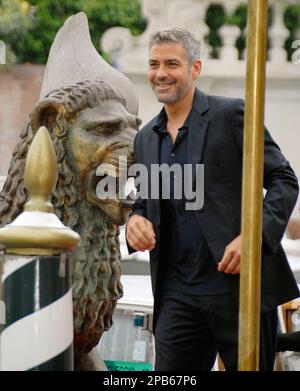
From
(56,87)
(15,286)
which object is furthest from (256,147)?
(56,87)

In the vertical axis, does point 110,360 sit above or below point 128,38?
below

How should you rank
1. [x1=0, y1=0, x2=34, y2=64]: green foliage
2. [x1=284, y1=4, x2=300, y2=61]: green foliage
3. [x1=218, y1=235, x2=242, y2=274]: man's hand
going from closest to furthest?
[x1=218, y1=235, x2=242, y2=274]: man's hand, [x1=284, y1=4, x2=300, y2=61]: green foliage, [x1=0, y1=0, x2=34, y2=64]: green foliage

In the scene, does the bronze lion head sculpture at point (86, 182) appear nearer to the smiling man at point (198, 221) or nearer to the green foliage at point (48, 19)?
the smiling man at point (198, 221)

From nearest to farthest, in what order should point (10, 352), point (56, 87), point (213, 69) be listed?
1. point (10, 352)
2. point (56, 87)
3. point (213, 69)

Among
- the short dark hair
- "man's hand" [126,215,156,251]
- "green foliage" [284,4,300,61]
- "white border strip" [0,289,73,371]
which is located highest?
"green foliage" [284,4,300,61]

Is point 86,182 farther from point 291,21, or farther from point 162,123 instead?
point 291,21

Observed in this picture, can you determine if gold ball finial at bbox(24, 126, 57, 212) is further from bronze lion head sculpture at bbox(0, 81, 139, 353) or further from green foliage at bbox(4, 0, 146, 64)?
green foliage at bbox(4, 0, 146, 64)

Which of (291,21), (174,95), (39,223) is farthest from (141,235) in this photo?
(291,21)

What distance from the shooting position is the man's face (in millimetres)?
3119

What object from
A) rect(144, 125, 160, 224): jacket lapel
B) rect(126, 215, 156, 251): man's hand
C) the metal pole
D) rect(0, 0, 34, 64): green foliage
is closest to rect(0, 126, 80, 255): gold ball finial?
the metal pole

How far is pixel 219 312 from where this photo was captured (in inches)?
120

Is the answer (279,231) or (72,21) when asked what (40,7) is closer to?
(72,21)


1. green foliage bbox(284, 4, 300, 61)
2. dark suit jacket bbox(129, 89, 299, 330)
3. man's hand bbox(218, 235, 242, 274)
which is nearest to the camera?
man's hand bbox(218, 235, 242, 274)
